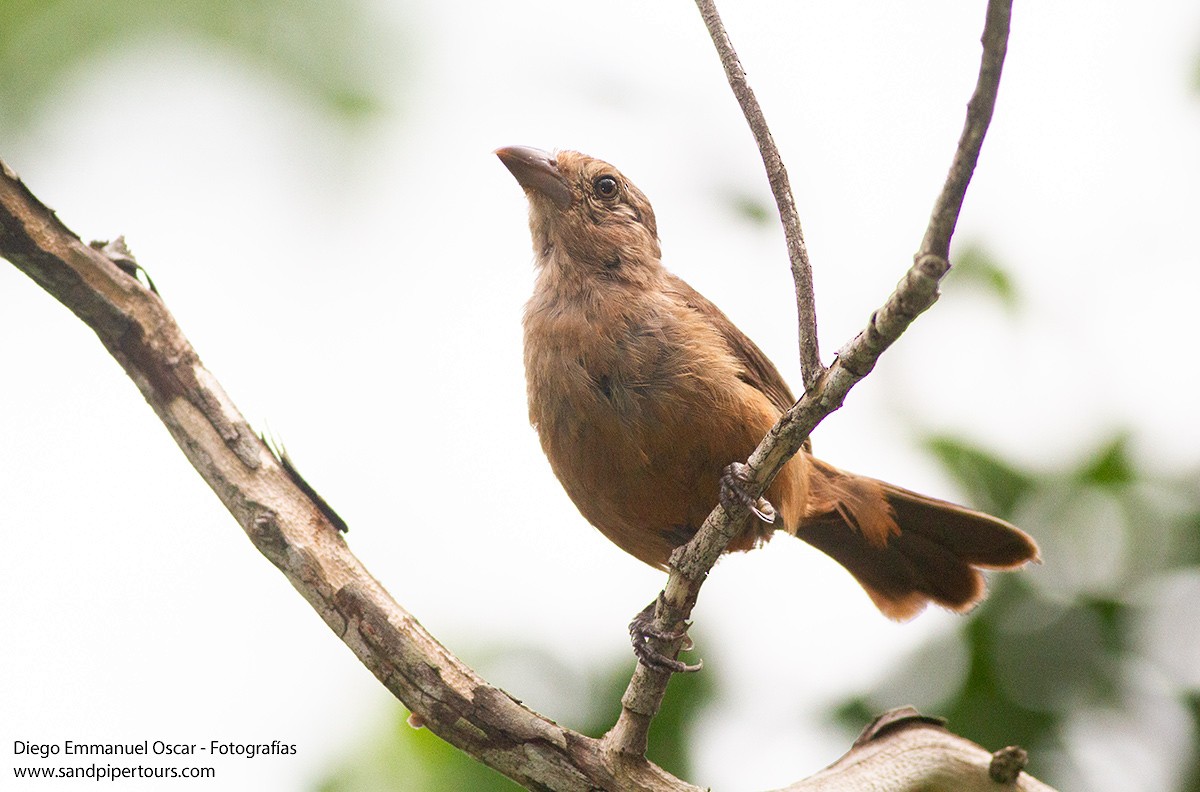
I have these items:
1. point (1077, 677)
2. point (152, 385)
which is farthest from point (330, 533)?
point (1077, 677)

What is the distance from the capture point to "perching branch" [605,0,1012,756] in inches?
80.1

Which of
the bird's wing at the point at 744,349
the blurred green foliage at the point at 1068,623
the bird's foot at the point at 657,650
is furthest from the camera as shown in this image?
the bird's wing at the point at 744,349

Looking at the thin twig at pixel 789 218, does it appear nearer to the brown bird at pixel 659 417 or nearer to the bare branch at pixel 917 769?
the brown bird at pixel 659 417

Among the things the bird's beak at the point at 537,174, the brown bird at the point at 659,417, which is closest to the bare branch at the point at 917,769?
the brown bird at the point at 659,417

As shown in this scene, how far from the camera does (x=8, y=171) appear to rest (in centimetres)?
309

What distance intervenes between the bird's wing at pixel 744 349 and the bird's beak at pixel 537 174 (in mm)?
556

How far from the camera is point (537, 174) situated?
181 inches

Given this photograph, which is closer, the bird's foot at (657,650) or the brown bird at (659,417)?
the bird's foot at (657,650)

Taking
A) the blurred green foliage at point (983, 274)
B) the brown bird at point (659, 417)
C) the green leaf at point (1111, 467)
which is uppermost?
the blurred green foliage at point (983, 274)

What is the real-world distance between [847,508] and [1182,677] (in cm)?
143

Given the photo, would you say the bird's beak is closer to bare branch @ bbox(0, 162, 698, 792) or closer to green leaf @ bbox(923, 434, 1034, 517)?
bare branch @ bbox(0, 162, 698, 792)

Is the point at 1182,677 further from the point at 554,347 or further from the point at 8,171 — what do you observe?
the point at 8,171

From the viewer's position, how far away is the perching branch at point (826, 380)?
2035 millimetres

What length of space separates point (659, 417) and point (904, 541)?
175 centimetres
